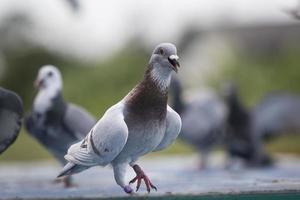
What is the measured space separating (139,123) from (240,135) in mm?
4391

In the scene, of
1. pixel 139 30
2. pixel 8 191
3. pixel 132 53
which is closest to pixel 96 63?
pixel 132 53

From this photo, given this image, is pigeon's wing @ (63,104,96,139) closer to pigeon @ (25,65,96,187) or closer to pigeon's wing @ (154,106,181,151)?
pigeon @ (25,65,96,187)

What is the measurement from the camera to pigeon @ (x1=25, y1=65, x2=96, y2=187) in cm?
627

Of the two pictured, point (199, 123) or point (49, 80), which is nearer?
point (49, 80)

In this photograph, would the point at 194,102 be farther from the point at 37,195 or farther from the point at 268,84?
the point at 268,84

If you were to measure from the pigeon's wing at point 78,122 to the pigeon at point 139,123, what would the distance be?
1470 mm

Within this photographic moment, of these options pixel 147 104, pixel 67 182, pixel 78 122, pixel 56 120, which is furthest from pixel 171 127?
pixel 56 120

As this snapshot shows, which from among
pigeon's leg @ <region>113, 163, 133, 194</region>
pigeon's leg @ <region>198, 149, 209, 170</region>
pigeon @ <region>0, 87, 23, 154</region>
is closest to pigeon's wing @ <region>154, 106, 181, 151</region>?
pigeon's leg @ <region>113, 163, 133, 194</region>

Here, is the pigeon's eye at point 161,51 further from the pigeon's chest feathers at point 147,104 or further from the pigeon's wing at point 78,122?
the pigeon's wing at point 78,122

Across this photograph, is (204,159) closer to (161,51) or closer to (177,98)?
(177,98)

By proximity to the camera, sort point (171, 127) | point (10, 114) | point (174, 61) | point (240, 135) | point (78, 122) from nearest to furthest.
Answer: point (174, 61) < point (171, 127) < point (10, 114) < point (78, 122) < point (240, 135)

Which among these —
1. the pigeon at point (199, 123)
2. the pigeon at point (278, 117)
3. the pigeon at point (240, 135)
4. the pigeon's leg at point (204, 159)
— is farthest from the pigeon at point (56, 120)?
the pigeon at point (278, 117)

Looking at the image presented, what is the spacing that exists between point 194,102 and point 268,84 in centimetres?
1133

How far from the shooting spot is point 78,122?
624 centimetres
